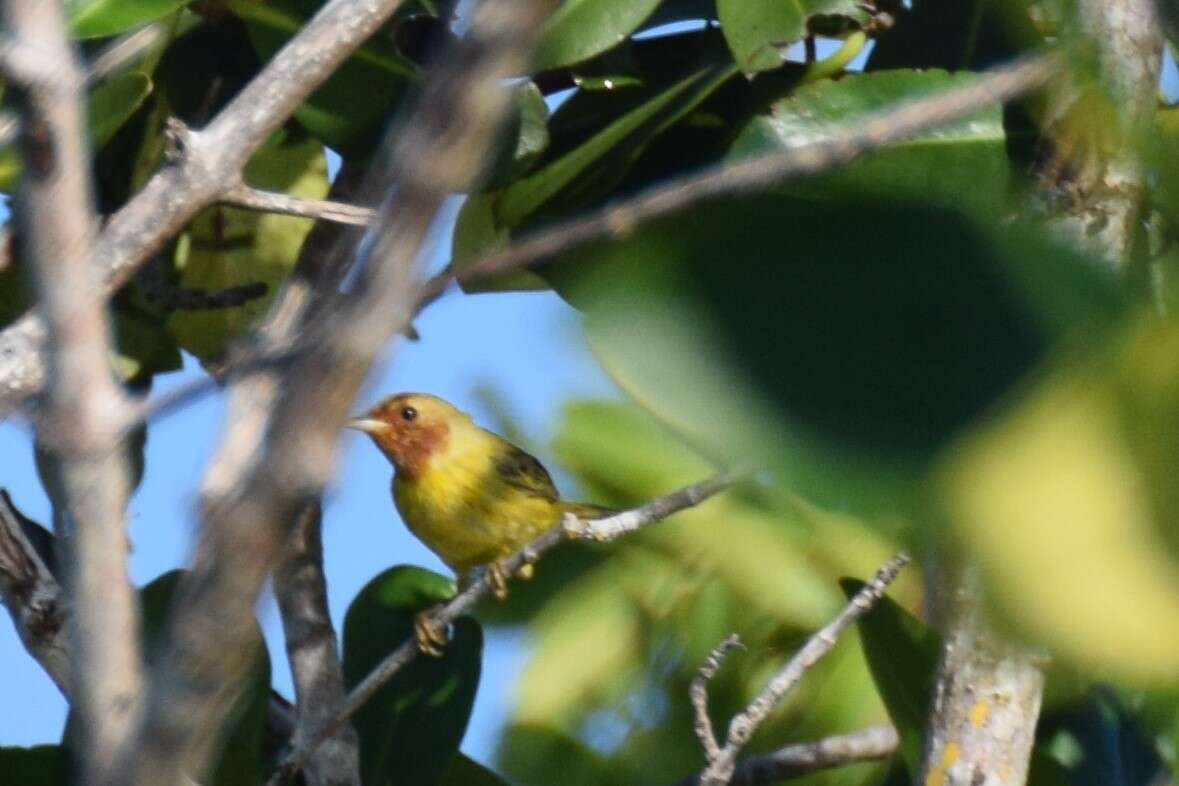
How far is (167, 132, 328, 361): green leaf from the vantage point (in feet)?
7.61

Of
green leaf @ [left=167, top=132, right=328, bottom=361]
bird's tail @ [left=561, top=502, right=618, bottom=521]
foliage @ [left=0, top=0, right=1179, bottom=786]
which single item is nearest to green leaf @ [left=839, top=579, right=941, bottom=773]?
foliage @ [left=0, top=0, right=1179, bottom=786]

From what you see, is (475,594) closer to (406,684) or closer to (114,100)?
(406,684)

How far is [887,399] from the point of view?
0.43 m

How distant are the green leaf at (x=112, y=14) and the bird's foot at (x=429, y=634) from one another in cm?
78

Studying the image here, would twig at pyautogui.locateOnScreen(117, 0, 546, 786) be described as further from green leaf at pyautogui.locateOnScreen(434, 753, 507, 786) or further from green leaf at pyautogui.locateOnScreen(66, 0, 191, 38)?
green leaf at pyautogui.locateOnScreen(434, 753, 507, 786)

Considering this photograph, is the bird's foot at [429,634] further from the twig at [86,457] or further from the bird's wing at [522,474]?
the bird's wing at [522,474]

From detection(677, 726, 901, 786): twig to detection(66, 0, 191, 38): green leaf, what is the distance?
1.03m

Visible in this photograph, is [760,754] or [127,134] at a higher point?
[127,134]

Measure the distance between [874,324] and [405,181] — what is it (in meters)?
0.13

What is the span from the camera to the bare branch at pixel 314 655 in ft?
6.91

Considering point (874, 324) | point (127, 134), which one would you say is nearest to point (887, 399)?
point (874, 324)

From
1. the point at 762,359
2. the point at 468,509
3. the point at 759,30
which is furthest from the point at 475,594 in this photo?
the point at 468,509

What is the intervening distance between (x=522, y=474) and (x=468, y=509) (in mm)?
161

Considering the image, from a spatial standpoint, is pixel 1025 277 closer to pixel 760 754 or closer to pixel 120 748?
pixel 120 748
